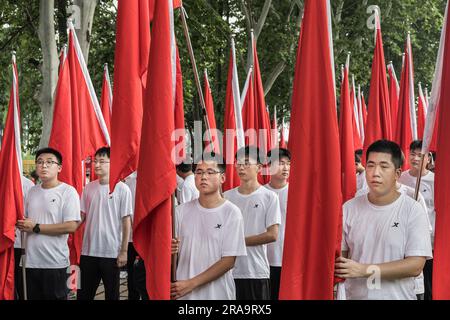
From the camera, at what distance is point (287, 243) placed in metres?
4.17

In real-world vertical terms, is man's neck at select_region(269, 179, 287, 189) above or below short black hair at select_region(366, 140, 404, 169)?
below

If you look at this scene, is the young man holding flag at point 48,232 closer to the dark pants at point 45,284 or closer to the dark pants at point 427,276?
the dark pants at point 45,284

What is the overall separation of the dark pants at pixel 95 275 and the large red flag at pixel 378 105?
3.89m

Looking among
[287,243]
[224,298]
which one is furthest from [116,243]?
[287,243]

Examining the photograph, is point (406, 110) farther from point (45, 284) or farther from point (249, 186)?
point (45, 284)

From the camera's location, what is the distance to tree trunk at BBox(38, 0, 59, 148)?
1128cm

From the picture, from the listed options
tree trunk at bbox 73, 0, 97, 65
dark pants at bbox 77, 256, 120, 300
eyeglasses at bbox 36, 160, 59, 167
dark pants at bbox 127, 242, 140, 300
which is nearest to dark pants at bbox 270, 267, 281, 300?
dark pants at bbox 77, 256, 120, 300

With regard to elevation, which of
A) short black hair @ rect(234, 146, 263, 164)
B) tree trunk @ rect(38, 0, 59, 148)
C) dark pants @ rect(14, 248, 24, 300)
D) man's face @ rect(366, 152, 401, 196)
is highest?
tree trunk @ rect(38, 0, 59, 148)

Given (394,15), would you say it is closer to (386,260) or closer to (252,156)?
(252,156)

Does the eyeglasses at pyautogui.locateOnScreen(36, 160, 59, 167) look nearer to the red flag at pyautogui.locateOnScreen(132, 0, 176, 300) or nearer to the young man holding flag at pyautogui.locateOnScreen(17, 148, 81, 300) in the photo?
the young man holding flag at pyautogui.locateOnScreen(17, 148, 81, 300)

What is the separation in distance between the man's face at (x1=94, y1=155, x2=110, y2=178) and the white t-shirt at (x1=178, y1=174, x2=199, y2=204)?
1319mm

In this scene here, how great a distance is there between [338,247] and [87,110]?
4369 mm

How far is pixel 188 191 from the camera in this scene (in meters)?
8.53

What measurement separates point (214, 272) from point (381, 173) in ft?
4.19
